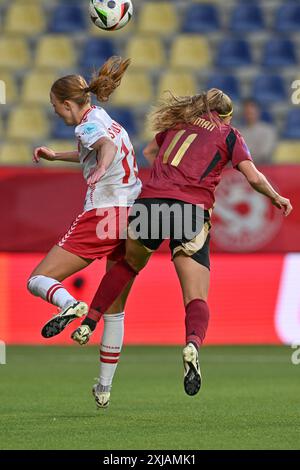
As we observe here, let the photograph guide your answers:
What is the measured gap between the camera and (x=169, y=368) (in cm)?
1068

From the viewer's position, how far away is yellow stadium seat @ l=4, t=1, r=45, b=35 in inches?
688

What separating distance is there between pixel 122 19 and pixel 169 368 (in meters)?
3.93

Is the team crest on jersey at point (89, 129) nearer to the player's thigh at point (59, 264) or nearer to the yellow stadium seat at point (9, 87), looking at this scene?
the player's thigh at point (59, 264)

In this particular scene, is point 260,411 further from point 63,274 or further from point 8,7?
point 8,7

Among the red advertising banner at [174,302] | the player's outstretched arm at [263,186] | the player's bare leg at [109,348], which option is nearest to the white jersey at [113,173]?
the player's bare leg at [109,348]

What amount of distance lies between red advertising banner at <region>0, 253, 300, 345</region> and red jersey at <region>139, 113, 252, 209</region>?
5341 millimetres

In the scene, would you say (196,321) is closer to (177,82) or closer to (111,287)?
(111,287)

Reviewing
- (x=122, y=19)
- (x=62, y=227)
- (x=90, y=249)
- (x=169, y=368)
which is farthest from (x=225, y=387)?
(x=62, y=227)

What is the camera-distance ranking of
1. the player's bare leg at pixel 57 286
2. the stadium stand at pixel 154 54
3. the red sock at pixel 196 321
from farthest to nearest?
the stadium stand at pixel 154 54 → the red sock at pixel 196 321 → the player's bare leg at pixel 57 286

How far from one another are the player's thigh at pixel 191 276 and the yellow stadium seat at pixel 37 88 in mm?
10096

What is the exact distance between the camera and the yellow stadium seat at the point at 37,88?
16.7m

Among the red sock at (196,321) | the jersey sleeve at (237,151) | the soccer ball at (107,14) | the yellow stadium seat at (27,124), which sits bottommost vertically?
the red sock at (196,321)

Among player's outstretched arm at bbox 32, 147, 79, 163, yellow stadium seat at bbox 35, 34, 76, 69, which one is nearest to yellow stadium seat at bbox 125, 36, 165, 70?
yellow stadium seat at bbox 35, 34, 76, 69

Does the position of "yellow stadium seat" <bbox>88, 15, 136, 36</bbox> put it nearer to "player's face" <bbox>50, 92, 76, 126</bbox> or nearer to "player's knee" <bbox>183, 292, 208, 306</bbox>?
"player's face" <bbox>50, 92, 76, 126</bbox>
